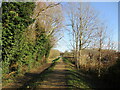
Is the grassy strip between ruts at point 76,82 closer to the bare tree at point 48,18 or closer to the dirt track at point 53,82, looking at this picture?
the dirt track at point 53,82

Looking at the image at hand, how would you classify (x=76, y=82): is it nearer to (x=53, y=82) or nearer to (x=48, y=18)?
(x=53, y=82)

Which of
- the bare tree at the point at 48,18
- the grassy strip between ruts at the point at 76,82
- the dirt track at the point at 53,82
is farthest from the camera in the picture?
the bare tree at the point at 48,18

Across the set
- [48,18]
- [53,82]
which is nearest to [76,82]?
[53,82]

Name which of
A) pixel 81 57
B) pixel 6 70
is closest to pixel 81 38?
pixel 81 57

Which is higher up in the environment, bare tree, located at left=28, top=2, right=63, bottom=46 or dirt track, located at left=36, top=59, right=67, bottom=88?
bare tree, located at left=28, top=2, right=63, bottom=46

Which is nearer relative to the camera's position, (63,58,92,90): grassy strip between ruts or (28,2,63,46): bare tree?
(63,58,92,90): grassy strip between ruts

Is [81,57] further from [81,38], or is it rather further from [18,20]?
[18,20]

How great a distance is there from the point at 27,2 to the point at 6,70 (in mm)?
6122

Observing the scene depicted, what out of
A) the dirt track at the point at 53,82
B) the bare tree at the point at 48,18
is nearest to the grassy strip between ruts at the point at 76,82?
the dirt track at the point at 53,82

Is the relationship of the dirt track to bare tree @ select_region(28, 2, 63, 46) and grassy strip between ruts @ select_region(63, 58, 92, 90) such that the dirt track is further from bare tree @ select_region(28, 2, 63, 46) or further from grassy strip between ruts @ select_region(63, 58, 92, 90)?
bare tree @ select_region(28, 2, 63, 46)

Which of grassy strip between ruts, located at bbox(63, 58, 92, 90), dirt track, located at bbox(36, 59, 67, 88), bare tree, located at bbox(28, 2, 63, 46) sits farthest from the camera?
bare tree, located at bbox(28, 2, 63, 46)

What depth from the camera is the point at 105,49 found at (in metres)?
8.73

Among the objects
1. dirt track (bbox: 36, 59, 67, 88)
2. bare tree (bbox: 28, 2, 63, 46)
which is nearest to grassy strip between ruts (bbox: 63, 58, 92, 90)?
dirt track (bbox: 36, 59, 67, 88)

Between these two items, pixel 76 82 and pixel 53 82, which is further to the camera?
pixel 76 82
